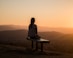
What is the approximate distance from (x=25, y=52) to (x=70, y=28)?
20.0 ft

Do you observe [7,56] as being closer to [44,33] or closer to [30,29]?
[30,29]

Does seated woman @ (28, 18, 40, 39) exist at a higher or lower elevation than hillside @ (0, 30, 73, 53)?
higher

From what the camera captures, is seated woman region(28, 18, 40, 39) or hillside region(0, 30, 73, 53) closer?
seated woman region(28, 18, 40, 39)

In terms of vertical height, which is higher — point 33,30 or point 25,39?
point 33,30

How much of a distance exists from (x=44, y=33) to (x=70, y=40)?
210 centimetres

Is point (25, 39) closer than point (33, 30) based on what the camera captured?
No

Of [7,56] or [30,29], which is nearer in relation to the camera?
[7,56]

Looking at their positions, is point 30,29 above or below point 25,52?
above

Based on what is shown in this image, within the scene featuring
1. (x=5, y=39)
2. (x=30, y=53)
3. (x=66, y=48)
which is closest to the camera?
(x=30, y=53)

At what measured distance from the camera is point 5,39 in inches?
725

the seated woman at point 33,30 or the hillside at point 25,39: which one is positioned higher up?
the seated woman at point 33,30

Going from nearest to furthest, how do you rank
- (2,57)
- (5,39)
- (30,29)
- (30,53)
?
1. (2,57)
2. (30,53)
3. (30,29)
4. (5,39)

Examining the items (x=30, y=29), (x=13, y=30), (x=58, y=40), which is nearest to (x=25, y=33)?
(x=13, y=30)

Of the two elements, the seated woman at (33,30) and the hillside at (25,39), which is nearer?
the seated woman at (33,30)
